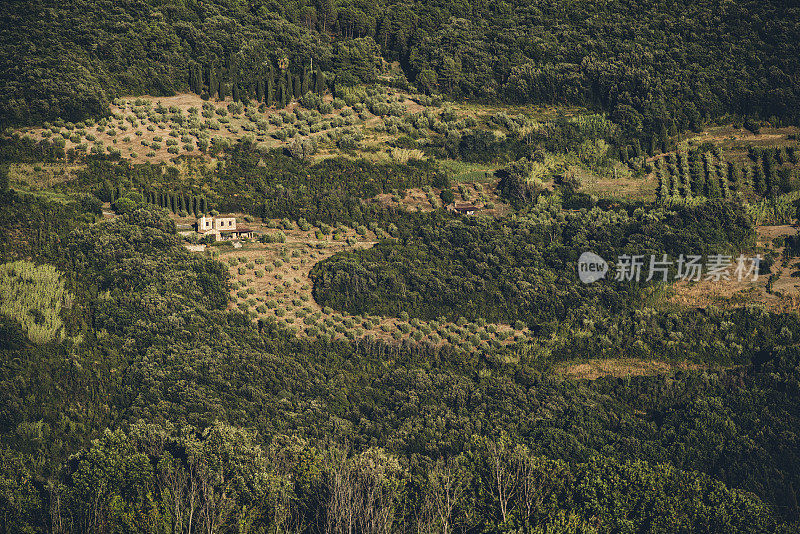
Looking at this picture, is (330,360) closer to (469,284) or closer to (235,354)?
(235,354)

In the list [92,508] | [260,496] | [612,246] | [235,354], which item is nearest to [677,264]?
[612,246]

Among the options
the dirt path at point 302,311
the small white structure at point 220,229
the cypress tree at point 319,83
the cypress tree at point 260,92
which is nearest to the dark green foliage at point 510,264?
the dirt path at point 302,311

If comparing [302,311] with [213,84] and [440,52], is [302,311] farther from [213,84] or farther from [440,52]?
[440,52]

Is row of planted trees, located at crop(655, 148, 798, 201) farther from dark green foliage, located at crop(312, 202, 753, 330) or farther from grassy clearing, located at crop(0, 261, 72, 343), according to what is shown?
grassy clearing, located at crop(0, 261, 72, 343)

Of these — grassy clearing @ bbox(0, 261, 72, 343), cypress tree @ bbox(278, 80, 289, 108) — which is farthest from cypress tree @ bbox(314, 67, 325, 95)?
grassy clearing @ bbox(0, 261, 72, 343)

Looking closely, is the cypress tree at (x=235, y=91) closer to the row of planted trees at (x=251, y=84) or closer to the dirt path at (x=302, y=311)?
the row of planted trees at (x=251, y=84)
